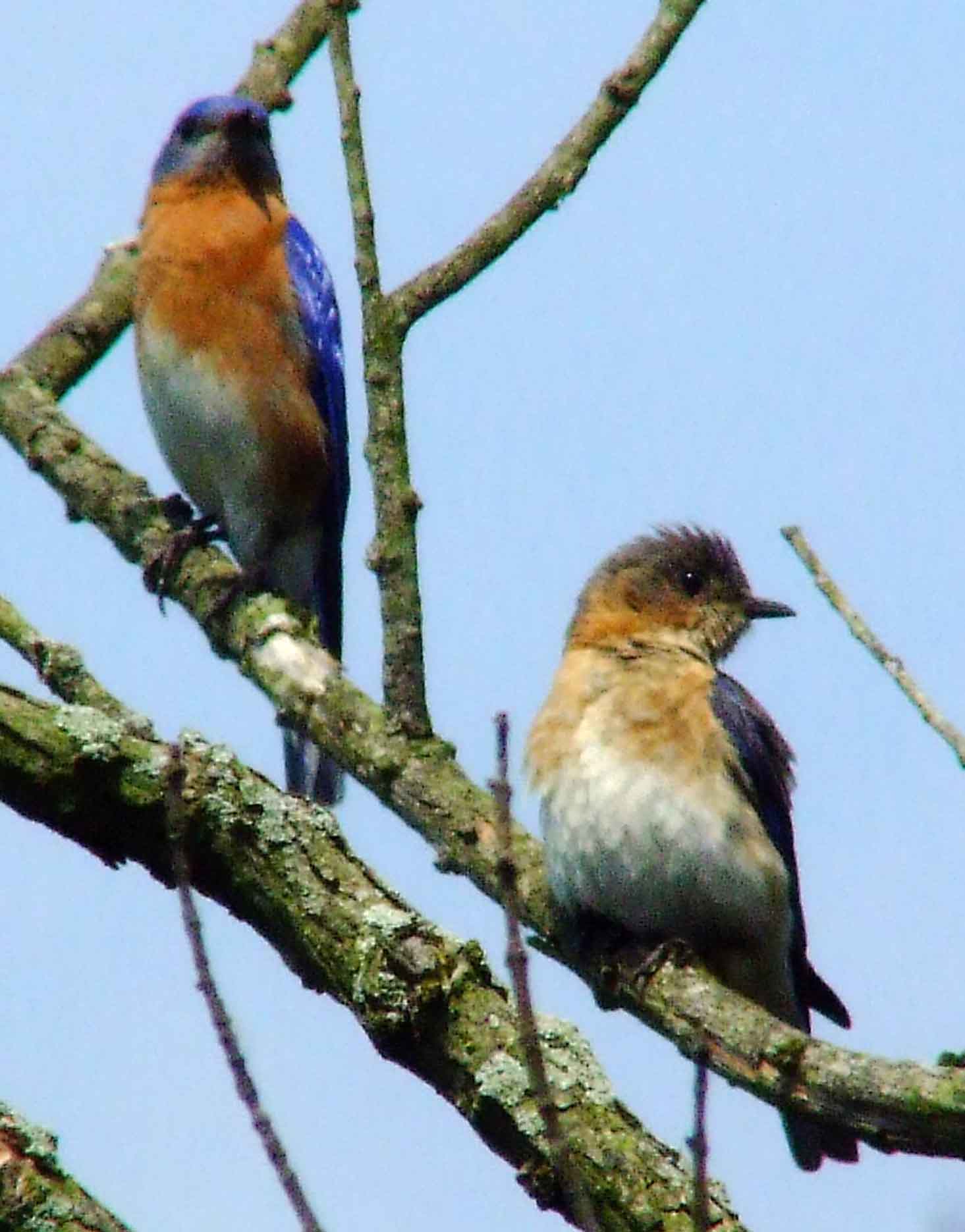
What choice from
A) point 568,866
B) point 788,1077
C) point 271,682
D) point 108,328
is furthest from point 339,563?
point 788,1077

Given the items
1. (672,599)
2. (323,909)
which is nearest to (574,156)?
(672,599)

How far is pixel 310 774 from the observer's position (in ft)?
26.4

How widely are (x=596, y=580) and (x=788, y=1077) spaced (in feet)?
10.7

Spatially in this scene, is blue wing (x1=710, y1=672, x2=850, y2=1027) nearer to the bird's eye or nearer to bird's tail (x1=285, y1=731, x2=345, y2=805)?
bird's tail (x1=285, y1=731, x2=345, y2=805)

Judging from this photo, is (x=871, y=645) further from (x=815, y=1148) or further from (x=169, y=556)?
(x=169, y=556)

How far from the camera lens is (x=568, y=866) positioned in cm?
578

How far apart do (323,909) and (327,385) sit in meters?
4.10

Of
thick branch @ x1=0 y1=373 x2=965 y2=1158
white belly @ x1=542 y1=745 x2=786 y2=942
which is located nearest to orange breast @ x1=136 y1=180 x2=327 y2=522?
thick branch @ x1=0 y1=373 x2=965 y2=1158

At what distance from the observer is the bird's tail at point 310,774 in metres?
7.97

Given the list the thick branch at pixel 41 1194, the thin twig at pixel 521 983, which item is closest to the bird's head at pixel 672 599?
the thick branch at pixel 41 1194

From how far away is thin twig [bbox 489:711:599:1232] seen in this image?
115 inches

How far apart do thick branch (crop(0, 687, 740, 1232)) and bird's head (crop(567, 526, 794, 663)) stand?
2332 mm

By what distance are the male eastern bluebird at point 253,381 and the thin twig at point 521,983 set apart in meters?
4.77

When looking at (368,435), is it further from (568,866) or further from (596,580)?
(596,580)
